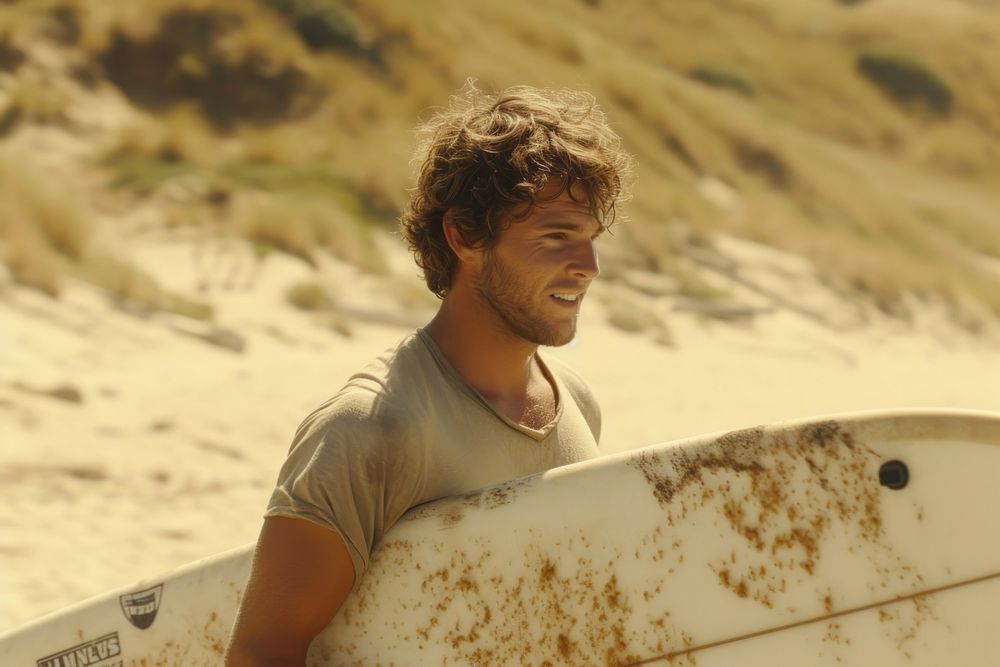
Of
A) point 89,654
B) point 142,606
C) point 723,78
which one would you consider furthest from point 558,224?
point 723,78

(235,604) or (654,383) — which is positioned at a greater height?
(654,383)

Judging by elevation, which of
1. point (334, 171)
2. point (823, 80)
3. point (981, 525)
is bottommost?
point (981, 525)

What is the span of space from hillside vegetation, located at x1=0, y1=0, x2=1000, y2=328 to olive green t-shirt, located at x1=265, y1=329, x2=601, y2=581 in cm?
716

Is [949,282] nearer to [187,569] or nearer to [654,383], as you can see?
[654,383]

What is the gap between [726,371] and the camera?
10.8 meters

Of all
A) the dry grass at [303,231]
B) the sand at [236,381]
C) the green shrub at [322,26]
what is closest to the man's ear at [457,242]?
the sand at [236,381]

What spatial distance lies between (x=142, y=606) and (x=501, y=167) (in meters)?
1.15

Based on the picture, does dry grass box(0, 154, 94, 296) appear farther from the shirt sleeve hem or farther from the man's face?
the shirt sleeve hem

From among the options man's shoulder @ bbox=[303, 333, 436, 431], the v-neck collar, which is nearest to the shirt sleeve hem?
man's shoulder @ bbox=[303, 333, 436, 431]

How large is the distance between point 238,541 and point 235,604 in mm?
3639

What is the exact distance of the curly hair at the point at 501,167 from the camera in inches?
78.0

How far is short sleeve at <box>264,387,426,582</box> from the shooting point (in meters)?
1.66

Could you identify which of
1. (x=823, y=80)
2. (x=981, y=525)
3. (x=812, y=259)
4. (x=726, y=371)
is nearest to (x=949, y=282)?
(x=812, y=259)

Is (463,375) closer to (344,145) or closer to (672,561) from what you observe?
(672,561)
